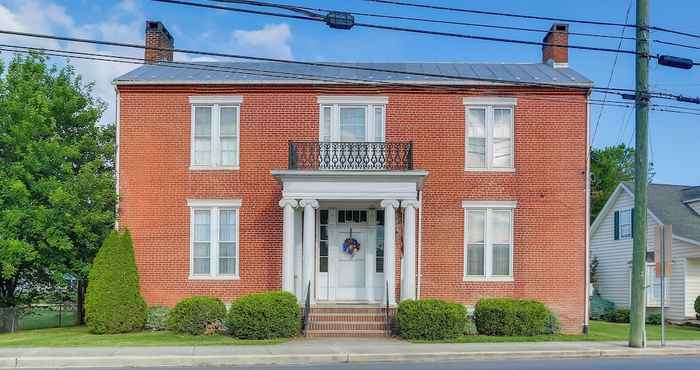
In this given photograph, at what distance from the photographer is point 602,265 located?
121 ft

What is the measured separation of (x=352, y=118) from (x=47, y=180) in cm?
926

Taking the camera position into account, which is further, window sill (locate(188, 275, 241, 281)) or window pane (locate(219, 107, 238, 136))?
window pane (locate(219, 107, 238, 136))

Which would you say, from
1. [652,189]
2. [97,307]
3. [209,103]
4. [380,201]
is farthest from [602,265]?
[97,307]

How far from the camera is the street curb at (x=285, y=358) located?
51.3 feet

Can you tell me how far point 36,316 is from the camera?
2902cm

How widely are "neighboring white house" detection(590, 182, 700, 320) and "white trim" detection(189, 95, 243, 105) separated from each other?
17091 millimetres

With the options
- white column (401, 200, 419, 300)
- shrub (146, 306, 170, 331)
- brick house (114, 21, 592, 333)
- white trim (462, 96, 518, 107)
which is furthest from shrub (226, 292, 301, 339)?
white trim (462, 96, 518, 107)

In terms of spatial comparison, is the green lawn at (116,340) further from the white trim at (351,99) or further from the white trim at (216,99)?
the white trim at (351,99)

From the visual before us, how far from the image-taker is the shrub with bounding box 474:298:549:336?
2056 cm

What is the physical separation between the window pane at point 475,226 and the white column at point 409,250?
2.32 meters

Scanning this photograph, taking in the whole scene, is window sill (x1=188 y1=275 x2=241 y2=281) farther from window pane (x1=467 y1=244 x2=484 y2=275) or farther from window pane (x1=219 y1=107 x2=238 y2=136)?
window pane (x1=467 y1=244 x2=484 y2=275)

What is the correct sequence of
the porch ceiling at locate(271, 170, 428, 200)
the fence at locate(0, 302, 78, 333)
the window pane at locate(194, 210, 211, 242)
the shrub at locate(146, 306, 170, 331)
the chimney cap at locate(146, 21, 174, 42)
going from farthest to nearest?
1. the chimney cap at locate(146, 21, 174, 42)
2. the fence at locate(0, 302, 78, 333)
3. the window pane at locate(194, 210, 211, 242)
4. the shrub at locate(146, 306, 170, 331)
5. the porch ceiling at locate(271, 170, 428, 200)

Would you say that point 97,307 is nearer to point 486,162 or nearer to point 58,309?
point 58,309

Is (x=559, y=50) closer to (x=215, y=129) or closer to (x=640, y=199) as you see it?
(x=640, y=199)
